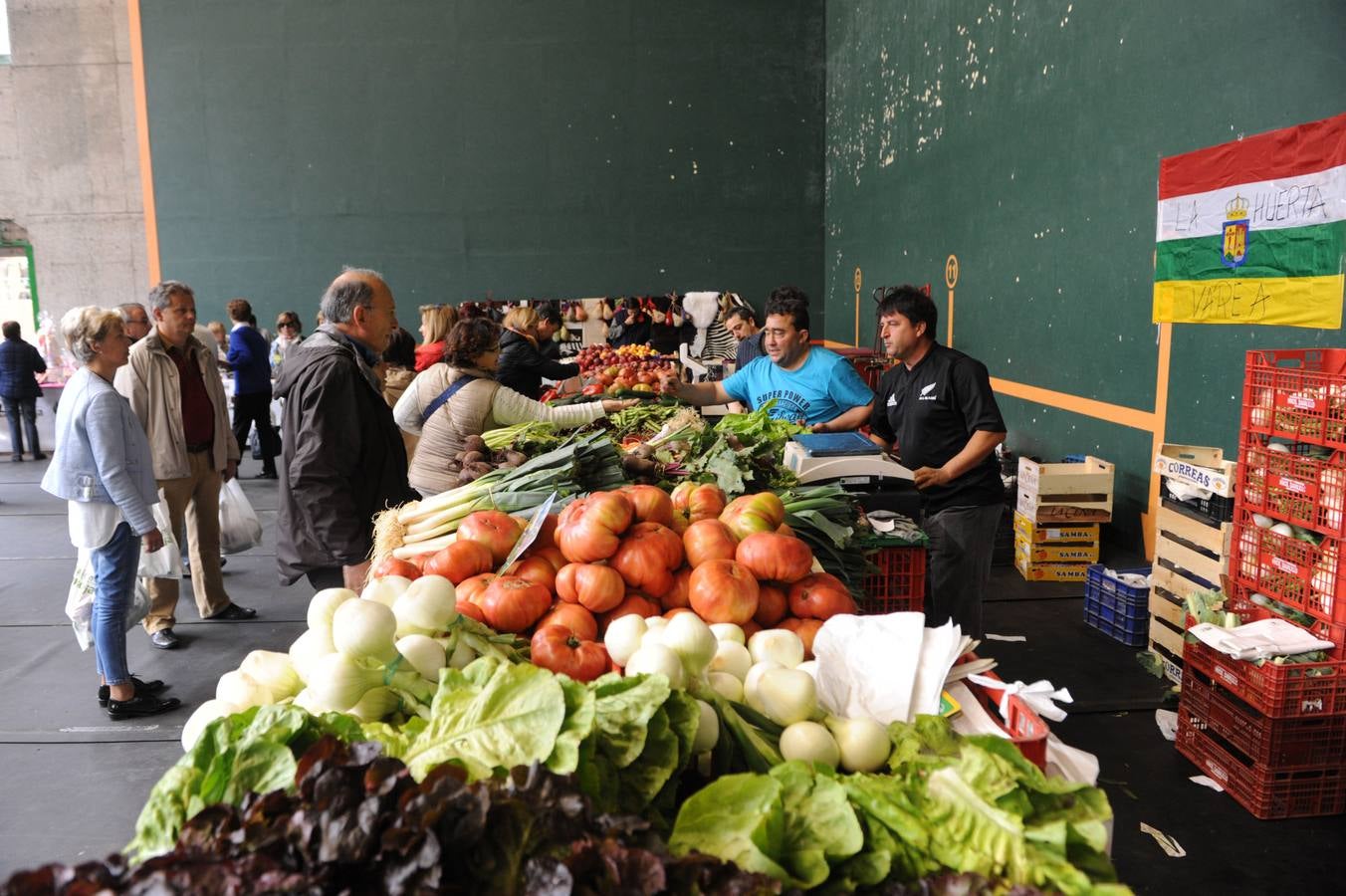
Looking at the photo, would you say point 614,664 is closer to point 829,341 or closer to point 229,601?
point 229,601

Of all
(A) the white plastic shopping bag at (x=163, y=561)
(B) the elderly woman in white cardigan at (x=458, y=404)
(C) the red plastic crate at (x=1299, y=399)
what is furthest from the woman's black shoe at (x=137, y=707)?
(C) the red plastic crate at (x=1299, y=399)

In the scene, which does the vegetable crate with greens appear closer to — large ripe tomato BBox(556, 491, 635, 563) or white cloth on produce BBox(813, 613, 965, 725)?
white cloth on produce BBox(813, 613, 965, 725)

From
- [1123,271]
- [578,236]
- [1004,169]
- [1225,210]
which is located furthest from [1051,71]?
[578,236]

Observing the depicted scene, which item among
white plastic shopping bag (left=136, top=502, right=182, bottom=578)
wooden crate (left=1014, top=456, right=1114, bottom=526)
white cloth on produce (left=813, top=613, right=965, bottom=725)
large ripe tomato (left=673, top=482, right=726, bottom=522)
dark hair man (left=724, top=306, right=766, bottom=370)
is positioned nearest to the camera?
white cloth on produce (left=813, top=613, right=965, bottom=725)

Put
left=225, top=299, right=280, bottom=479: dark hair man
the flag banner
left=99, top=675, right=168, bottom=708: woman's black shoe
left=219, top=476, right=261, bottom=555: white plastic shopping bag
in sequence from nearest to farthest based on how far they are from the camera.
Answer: the flag banner, left=99, top=675, right=168, bottom=708: woman's black shoe, left=219, top=476, right=261, bottom=555: white plastic shopping bag, left=225, top=299, right=280, bottom=479: dark hair man

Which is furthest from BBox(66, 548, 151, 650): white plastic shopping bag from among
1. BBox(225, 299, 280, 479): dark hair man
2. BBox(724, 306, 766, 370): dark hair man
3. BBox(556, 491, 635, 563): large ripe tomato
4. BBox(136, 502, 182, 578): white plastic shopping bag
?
BBox(225, 299, 280, 479): dark hair man

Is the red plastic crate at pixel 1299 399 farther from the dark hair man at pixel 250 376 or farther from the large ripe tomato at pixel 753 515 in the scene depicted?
the dark hair man at pixel 250 376

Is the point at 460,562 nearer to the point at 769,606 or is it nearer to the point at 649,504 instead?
the point at 649,504

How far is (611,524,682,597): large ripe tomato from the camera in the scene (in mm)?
2258

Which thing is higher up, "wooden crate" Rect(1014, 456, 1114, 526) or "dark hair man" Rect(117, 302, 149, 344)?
"dark hair man" Rect(117, 302, 149, 344)

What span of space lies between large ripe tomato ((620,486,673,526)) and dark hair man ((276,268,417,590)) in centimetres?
142

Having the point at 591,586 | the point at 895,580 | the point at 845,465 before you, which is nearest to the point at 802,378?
the point at 845,465

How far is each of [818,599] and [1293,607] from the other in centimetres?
223

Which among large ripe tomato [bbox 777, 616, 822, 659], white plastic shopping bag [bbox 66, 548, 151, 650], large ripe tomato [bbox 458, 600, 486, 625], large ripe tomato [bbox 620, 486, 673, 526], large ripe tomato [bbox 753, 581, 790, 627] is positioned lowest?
white plastic shopping bag [bbox 66, 548, 151, 650]
